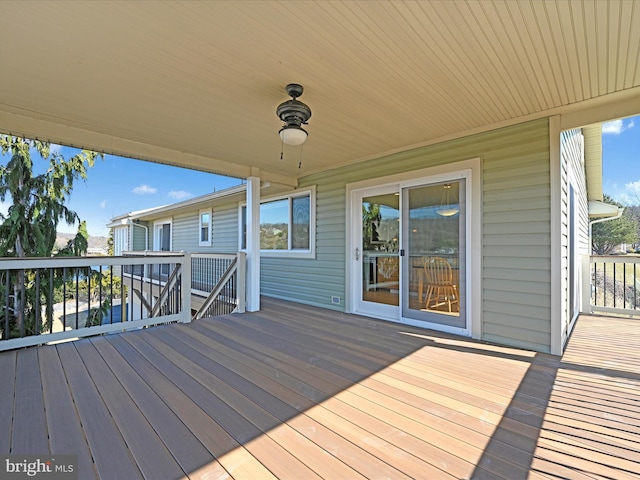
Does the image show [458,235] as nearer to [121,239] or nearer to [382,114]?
[382,114]

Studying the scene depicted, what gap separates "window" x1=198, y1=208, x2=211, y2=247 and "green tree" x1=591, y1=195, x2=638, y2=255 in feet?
68.1

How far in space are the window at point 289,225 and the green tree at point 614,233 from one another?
19.6 m

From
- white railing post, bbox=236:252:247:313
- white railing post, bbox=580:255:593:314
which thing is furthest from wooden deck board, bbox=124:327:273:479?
white railing post, bbox=580:255:593:314

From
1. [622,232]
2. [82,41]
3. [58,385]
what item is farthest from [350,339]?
[622,232]

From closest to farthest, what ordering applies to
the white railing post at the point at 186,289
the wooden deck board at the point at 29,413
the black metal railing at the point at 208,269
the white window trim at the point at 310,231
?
the wooden deck board at the point at 29,413 < the white railing post at the point at 186,289 < the black metal railing at the point at 208,269 < the white window trim at the point at 310,231

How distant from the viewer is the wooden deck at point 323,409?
1.49 meters

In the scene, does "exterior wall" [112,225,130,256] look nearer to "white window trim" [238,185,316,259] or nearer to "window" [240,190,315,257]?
"window" [240,190,315,257]

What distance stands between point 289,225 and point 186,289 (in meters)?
2.61

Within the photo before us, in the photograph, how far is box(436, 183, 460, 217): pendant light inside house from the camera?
12.6ft

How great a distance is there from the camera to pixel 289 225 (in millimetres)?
6379

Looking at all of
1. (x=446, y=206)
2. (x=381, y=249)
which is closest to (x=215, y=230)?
(x=381, y=249)

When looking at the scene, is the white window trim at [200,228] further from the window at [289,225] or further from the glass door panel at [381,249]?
the glass door panel at [381,249]

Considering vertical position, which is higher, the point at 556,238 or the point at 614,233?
the point at 614,233

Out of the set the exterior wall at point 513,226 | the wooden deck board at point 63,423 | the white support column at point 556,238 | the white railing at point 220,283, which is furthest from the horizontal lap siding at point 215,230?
the white support column at point 556,238
